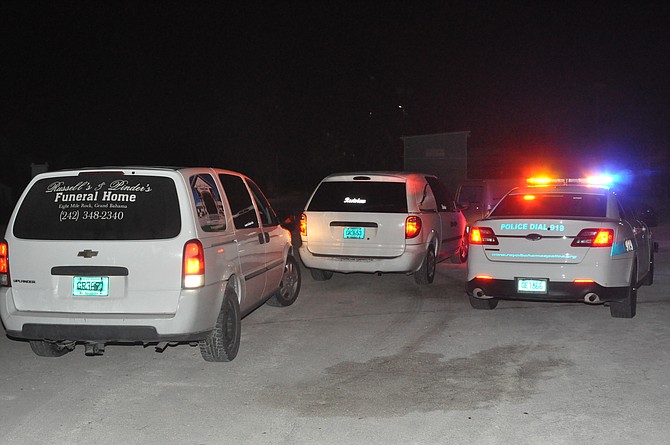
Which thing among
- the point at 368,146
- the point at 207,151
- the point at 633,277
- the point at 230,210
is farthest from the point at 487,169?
the point at 230,210

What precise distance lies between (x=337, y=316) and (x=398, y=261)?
1842mm

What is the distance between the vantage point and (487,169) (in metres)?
36.4

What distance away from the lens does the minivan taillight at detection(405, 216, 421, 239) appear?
1055cm

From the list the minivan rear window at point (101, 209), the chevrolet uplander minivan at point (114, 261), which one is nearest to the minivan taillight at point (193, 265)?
the chevrolet uplander minivan at point (114, 261)

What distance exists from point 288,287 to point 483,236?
2.53 m

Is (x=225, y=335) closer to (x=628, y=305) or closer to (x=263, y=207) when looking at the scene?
(x=263, y=207)

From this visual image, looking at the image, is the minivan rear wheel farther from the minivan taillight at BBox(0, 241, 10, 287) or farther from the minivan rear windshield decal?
the minivan taillight at BBox(0, 241, 10, 287)

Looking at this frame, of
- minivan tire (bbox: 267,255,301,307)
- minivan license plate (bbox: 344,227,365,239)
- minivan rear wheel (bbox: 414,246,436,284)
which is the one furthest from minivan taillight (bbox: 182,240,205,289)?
minivan rear wheel (bbox: 414,246,436,284)

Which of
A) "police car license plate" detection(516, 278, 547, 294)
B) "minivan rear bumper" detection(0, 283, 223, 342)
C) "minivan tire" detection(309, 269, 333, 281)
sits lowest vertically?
"minivan tire" detection(309, 269, 333, 281)

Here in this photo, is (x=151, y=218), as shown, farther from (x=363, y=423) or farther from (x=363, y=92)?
(x=363, y=92)

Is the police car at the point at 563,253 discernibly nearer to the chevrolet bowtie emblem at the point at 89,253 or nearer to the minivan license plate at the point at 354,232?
the minivan license plate at the point at 354,232

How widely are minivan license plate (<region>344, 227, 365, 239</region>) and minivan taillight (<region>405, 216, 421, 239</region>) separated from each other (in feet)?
2.00

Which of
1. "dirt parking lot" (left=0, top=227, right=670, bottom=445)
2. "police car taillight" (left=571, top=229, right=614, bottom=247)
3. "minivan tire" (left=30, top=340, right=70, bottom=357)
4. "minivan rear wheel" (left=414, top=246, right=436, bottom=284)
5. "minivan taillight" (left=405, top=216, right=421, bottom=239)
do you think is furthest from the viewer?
"minivan rear wheel" (left=414, top=246, right=436, bottom=284)

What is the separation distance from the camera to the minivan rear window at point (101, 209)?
6.14m
